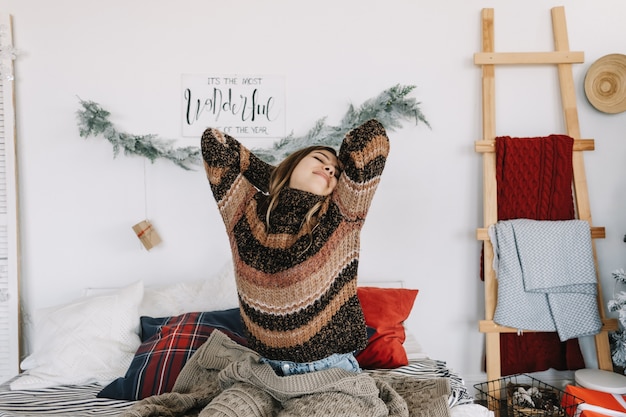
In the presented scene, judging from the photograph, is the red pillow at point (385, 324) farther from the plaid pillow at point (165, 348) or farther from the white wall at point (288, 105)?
the plaid pillow at point (165, 348)

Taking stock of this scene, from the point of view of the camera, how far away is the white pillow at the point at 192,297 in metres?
2.17

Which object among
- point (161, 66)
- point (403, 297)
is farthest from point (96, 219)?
point (403, 297)

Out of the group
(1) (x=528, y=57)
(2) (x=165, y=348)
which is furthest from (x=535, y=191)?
(2) (x=165, y=348)

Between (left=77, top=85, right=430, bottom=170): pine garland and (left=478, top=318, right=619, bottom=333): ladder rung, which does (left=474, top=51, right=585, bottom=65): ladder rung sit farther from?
(left=478, top=318, right=619, bottom=333): ladder rung

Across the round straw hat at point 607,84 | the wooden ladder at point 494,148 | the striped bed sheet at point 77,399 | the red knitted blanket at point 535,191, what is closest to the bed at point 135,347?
the striped bed sheet at point 77,399

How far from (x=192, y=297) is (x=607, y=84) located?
201cm

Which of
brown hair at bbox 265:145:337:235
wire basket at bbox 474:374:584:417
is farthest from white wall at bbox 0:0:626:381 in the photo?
brown hair at bbox 265:145:337:235

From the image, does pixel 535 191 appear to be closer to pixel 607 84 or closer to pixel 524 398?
pixel 607 84

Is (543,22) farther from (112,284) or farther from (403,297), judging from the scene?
(112,284)

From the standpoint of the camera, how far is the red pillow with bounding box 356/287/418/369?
1923 millimetres

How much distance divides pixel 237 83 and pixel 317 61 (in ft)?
1.20

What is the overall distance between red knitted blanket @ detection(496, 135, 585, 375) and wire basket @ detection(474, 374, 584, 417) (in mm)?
97

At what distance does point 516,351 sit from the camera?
2.38m

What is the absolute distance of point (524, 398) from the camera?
2.15 meters
